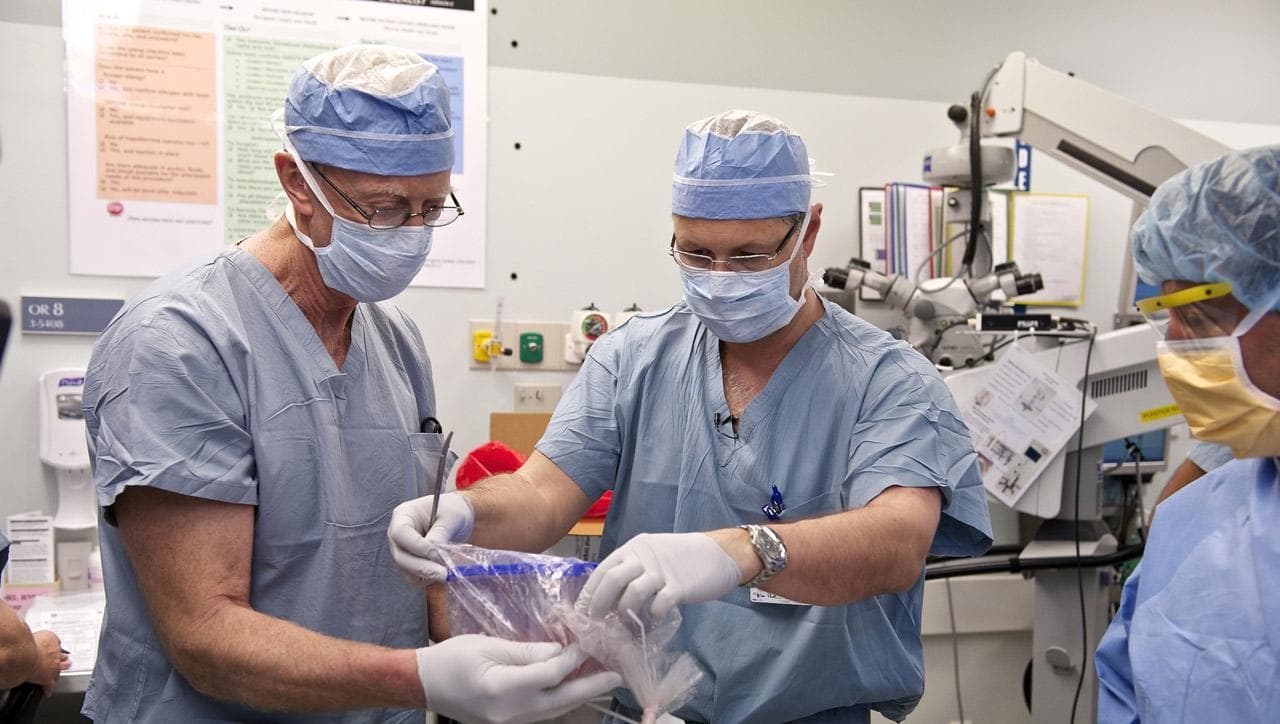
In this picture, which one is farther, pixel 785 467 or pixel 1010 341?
pixel 1010 341

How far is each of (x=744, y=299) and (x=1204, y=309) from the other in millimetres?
562

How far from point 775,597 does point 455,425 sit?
5.85ft

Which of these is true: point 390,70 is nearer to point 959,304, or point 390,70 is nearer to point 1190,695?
point 1190,695

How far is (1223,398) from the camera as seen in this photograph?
1086 millimetres

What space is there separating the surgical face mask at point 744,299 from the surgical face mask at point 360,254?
39 centimetres

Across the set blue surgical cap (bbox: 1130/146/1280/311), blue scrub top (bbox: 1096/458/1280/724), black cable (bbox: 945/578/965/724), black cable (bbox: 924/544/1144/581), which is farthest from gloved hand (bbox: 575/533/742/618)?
black cable (bbox: 945/578/965/724)

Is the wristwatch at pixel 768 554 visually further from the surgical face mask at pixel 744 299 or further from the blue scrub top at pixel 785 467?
the surgical face mask at pixel 744 299

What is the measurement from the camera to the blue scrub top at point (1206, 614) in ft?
3.38

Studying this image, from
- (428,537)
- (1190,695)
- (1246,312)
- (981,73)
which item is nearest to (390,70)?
(428,537)

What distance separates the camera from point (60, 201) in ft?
8.57

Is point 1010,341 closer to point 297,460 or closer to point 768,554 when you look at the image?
point 768,554

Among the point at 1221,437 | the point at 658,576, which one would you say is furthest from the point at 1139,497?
the point at 658,576

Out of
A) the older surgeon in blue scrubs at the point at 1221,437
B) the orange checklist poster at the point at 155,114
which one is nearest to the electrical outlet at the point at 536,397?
the orange checklist poster at the point at 155,114

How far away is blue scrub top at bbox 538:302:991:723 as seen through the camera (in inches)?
49.9
